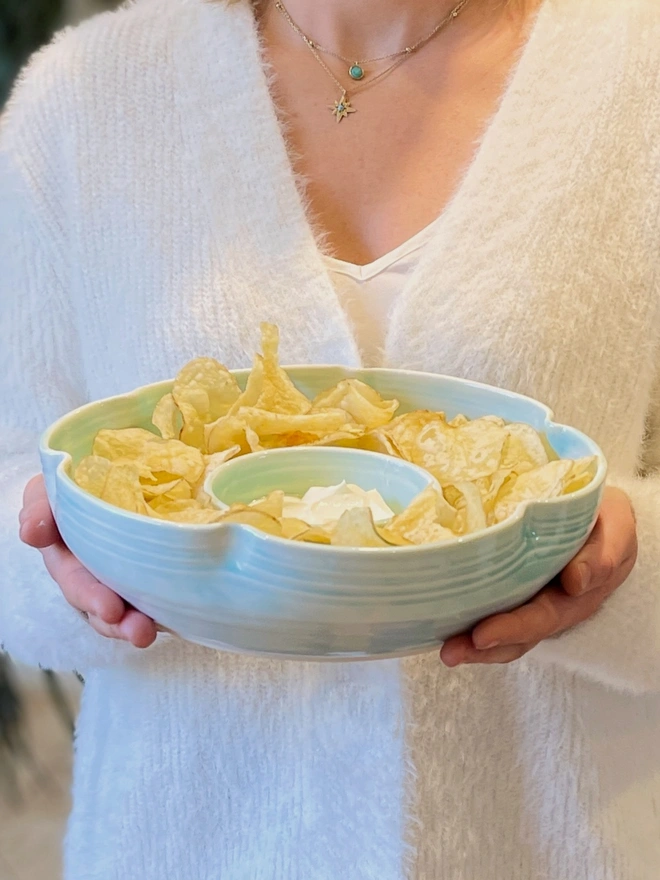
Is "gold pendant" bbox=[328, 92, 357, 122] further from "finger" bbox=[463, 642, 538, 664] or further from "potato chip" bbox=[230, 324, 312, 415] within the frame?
"finger" bbox=[463, 642, 538, 664]

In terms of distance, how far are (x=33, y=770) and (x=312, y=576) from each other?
1.89 metres

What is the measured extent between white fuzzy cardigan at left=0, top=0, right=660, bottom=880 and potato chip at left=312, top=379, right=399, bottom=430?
10 centimetres

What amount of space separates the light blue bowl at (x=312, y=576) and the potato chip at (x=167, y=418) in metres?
0.10

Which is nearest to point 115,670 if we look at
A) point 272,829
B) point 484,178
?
point 272,829

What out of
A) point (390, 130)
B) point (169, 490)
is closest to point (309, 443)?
point (169, 490)

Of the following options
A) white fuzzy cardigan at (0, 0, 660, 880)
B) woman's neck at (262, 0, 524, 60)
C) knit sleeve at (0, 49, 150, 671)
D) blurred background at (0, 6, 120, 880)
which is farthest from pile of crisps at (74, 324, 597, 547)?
blurred background at (0, 6, 120, 880)

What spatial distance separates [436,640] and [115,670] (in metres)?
0.41

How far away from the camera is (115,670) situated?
81cm

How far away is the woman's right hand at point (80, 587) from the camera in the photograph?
0.52 m

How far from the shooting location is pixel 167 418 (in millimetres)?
608

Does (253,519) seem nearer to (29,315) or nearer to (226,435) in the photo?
(226,435)

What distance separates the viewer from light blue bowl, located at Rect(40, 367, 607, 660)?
43 centimetres

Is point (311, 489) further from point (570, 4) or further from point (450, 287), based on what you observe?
point (570, 4)

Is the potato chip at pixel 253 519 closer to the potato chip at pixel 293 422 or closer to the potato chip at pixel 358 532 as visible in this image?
the potato chip at pixel 358 532
